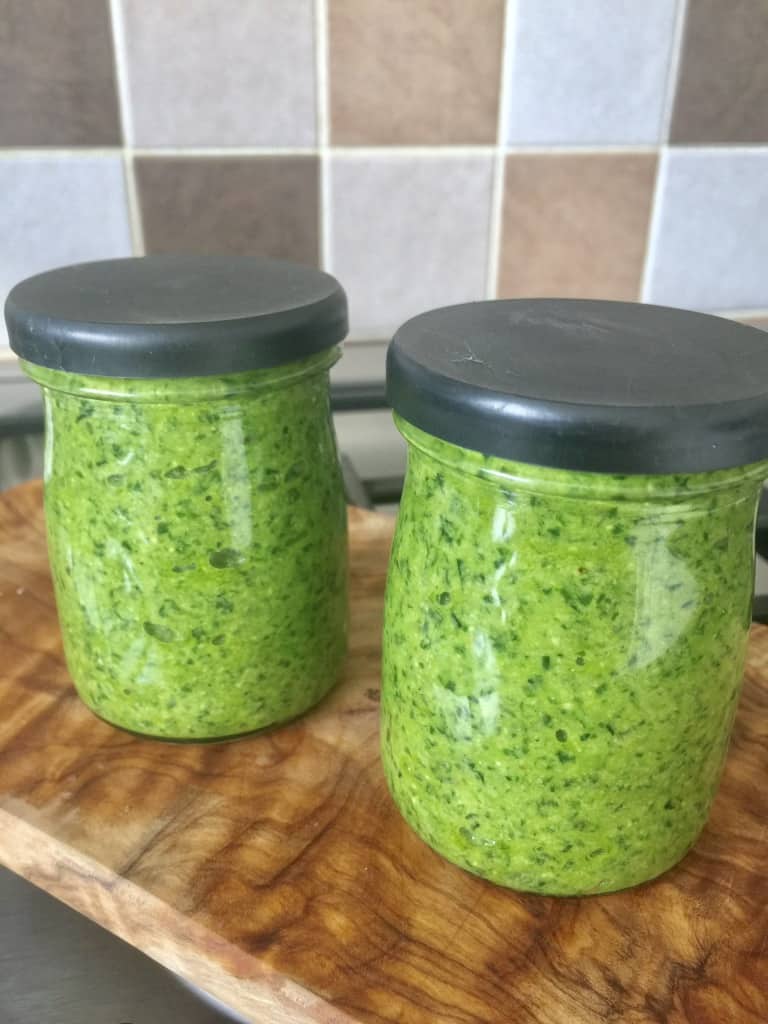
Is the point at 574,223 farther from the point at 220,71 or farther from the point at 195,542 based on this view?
the point at 195,542

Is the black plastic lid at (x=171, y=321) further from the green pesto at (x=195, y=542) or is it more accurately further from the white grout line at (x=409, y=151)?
the white grout line at (x=409, y=151)

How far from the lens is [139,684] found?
51 cm

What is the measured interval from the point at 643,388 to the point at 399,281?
1.97ft

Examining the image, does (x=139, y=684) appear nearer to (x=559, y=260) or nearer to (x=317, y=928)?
(x=317, y=928)

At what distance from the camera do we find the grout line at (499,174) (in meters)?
0.83

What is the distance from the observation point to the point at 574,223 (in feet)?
3.04

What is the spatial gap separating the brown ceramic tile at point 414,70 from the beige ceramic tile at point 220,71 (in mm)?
32

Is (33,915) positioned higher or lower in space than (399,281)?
lower

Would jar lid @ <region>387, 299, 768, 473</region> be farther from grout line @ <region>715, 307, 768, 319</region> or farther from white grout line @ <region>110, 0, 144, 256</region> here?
grout line @ <region>715, 307, 768, 319</region>

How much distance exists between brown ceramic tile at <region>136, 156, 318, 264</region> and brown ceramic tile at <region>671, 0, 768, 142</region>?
14.5 inches

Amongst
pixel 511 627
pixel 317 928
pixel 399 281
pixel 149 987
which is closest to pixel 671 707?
pixel 511 627

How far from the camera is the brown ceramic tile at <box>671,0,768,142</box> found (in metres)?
0.87

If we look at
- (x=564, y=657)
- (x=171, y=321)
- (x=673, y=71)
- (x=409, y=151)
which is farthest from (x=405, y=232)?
(x=564, y=657)

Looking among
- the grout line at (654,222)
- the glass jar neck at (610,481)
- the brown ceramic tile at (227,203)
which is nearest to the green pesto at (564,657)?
the glass jar neck at (610,481)
